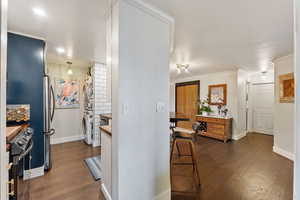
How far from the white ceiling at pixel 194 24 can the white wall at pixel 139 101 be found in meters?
0.29

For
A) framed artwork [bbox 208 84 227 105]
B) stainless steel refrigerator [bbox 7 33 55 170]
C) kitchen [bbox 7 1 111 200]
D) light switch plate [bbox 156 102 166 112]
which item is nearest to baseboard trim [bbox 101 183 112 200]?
kitchen [bbox 7 1 111 200]

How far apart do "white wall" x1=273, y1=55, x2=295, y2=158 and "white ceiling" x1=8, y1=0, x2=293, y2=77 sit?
511 millimetres

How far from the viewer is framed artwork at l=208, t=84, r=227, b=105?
4.90 m

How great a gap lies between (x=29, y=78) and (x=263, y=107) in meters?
7.40

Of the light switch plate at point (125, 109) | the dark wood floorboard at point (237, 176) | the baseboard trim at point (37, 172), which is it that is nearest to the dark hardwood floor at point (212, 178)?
the dark wood floorboard at point (237, 176)

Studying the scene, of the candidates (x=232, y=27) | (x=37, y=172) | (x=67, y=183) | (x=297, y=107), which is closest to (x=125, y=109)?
(x=297, y=107)

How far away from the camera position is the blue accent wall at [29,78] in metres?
2.15

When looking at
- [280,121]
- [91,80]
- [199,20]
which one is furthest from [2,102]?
[280,121]

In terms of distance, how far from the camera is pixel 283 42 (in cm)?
248

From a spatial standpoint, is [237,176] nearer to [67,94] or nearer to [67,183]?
[67,183]

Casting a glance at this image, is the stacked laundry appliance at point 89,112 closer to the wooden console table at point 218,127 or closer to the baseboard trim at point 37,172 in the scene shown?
the baseboard trim at point 37,172

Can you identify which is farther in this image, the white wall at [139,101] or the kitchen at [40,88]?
the kitchen at [40,88]

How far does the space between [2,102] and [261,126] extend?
729 cm

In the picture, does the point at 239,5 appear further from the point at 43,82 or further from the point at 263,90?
the point at 263,90
